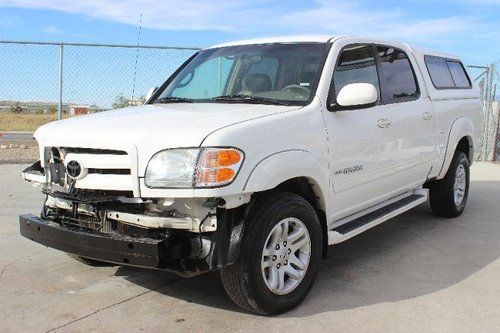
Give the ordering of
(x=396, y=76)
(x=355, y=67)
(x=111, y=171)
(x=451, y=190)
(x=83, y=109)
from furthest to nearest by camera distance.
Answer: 1. (x=83, y=109)
2. (x=451, y=190)
3. (x=396, y=76)
4. (x=355, y=67)
5. (x=111, y=171)

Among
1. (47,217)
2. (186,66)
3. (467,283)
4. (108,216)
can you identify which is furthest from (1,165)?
(467,283)

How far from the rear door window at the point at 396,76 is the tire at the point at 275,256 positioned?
5.62ft

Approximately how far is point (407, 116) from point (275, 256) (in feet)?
7.25

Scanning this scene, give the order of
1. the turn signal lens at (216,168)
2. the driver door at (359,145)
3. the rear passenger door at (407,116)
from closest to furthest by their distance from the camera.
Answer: the turn signal lens at (216,168) → the driver door at (359,145) → the rear passenger door at (407,116)

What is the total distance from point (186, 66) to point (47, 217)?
6.80 feet

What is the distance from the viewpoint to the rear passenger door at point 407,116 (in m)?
4.96

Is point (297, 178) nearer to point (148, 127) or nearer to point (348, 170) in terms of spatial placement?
point (348, 170)

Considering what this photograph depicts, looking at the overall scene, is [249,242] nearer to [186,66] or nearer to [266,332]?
[266,332]

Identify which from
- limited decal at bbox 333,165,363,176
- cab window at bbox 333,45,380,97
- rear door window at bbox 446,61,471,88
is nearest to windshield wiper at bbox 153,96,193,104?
cab window at bbox 333,45,380,97

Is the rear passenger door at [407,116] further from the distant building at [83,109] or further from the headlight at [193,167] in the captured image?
the distant building at [83,109]

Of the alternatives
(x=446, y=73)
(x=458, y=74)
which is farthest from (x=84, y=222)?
(x=458, y=74)

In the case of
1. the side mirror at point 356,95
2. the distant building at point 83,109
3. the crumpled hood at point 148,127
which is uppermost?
the side mirror at point 356,95

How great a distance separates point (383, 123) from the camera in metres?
4.65

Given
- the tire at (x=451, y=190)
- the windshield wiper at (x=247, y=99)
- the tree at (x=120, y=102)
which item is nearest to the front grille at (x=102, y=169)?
the windshield wiper at (x=247, y=99)
